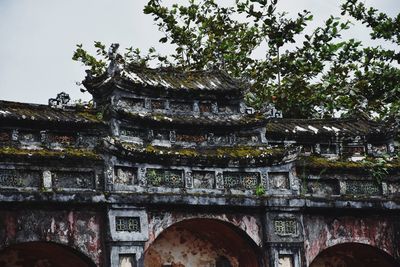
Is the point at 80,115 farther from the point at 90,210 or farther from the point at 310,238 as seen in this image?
the point at 310,238

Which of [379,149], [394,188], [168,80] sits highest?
[168,80]

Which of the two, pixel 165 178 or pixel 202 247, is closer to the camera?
pixel 165 178

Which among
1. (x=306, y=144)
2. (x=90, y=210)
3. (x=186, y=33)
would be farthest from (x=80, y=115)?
(x=186, y=33)

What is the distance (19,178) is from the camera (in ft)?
42.8

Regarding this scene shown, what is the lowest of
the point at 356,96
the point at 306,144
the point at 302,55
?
the point at 306,144

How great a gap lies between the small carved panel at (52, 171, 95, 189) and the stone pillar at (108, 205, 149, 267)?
25.2 inches

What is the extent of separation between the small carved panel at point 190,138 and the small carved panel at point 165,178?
926 mm

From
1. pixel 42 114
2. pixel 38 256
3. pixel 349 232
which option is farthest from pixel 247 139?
pixel 38 256

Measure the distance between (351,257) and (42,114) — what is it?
7412 millimetres

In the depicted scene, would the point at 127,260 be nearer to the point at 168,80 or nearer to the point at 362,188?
the point at 168,80

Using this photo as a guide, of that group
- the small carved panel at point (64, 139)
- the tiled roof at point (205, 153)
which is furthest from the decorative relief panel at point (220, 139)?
the small carved panel at point (64, 139)

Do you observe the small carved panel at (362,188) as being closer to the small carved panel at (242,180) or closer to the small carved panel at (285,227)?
the small carved panel at (285,227)

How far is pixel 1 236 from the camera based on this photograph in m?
12.6

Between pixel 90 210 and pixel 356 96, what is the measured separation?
12138mm
